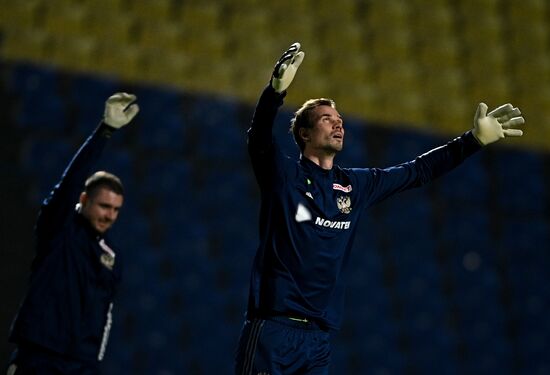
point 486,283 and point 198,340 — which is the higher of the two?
point 486,283

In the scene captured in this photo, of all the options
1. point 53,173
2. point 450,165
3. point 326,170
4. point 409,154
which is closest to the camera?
point 326,170

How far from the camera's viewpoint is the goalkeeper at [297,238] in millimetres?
2344

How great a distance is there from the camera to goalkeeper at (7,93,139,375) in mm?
2648

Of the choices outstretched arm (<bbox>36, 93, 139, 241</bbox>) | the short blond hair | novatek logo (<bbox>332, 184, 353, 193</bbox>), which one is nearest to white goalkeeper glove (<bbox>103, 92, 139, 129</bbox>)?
outstretched arm (<bbox>36, 93, 139, 241</bbox>)

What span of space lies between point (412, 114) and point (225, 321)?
1.88 meters

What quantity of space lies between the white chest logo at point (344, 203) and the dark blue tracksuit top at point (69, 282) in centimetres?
78

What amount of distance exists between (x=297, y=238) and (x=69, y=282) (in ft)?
2.60

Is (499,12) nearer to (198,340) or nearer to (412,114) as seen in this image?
(412,114)

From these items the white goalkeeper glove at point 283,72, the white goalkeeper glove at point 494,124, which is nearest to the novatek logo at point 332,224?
the white goalkeeper glove at point 283,72

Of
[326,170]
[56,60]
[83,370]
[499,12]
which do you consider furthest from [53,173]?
[499,12]

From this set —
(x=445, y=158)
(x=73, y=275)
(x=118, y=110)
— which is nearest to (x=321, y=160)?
(x=445, y=158)

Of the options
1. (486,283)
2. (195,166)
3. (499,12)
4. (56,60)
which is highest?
(499,12)

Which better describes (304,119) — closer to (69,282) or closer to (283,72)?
(283,72)

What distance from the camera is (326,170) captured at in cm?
255
